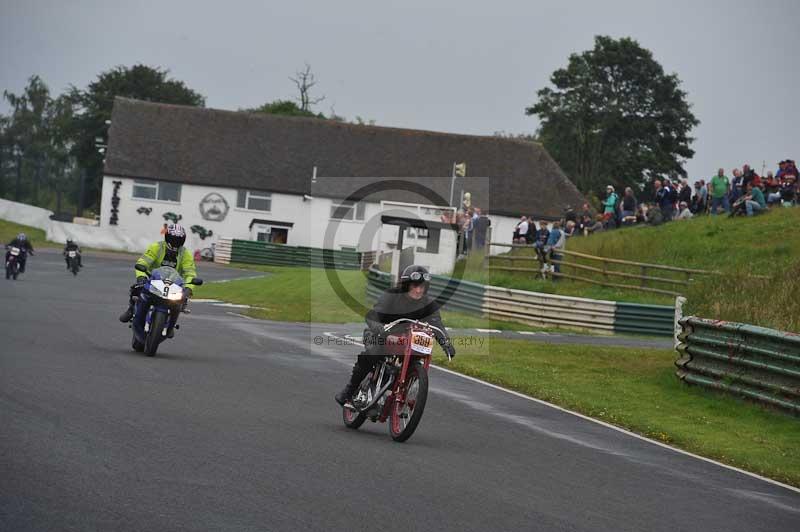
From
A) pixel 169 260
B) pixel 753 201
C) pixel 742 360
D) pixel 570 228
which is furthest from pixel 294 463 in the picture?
pixel 570 228

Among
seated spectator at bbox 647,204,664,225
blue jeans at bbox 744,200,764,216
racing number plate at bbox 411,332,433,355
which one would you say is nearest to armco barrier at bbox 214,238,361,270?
seated spectator at bbox 647,204,664,225

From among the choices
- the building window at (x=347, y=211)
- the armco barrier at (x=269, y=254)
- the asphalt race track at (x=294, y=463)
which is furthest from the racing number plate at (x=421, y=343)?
the building window at (x=347, y=211)

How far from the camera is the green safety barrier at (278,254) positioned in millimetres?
64125

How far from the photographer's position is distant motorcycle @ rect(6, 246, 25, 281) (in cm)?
3797

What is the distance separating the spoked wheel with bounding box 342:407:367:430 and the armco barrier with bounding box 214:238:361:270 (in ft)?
165

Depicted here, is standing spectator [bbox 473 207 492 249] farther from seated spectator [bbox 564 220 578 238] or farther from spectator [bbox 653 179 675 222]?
spectator [bbox 653 179 675 222]

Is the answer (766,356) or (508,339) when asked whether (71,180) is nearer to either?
(508,339)

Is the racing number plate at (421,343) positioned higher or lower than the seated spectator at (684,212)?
lower

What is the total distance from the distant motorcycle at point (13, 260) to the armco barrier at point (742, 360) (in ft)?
81.9

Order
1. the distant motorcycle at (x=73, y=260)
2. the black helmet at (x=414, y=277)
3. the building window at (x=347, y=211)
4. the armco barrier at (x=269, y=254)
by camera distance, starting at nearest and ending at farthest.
→ the black helmet at (x=414, y=277) → the distant motorcycle at (x=73, y=260) → the armco barrier at (x=269, y=254) → the building window at (x=347, y=211)

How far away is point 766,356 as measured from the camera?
17047 mm

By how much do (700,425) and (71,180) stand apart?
410ft

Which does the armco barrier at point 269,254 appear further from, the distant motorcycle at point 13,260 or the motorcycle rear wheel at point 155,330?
the motorcycle rear wheel at point 155,330

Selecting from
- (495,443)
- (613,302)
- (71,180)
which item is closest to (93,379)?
(495,443)
